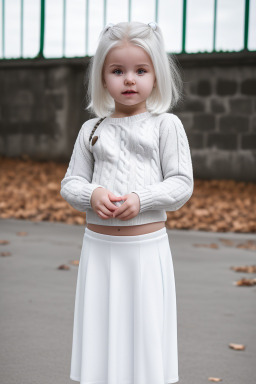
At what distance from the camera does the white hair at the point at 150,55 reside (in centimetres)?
205

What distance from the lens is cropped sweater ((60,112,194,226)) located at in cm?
207

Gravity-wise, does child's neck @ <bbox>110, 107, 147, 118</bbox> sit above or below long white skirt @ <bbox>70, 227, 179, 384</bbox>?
above

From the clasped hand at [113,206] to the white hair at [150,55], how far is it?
360mm

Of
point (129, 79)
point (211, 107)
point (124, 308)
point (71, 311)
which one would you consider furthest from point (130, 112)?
point (211, 107)

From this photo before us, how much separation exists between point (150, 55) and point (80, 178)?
493 millimetres

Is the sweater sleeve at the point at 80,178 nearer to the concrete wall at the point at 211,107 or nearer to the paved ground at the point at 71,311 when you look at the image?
the paved ground at the point at 71,311

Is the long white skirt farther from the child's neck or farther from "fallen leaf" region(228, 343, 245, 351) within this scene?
"fallen leaf" region(228, 343, 245, 351)

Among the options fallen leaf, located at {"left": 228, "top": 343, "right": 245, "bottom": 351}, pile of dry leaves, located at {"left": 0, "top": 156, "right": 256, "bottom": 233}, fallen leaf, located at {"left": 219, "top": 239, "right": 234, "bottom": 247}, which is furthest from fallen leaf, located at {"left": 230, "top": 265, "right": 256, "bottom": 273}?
pile of dry leaves, located at {"left": 0, "top": 156, "right": 256, "bottom": 233}

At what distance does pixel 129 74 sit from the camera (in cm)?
205

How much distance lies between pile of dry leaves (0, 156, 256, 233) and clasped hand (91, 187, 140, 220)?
4.86m

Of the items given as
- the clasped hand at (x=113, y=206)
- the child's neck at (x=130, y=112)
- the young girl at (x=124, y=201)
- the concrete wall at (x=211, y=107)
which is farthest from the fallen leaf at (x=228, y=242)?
the clasped hand at (x=113, y=206)

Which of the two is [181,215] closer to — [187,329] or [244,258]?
[244,258]

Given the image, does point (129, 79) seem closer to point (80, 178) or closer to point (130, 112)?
point (130, 112)

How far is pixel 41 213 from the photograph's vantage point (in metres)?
7.57
